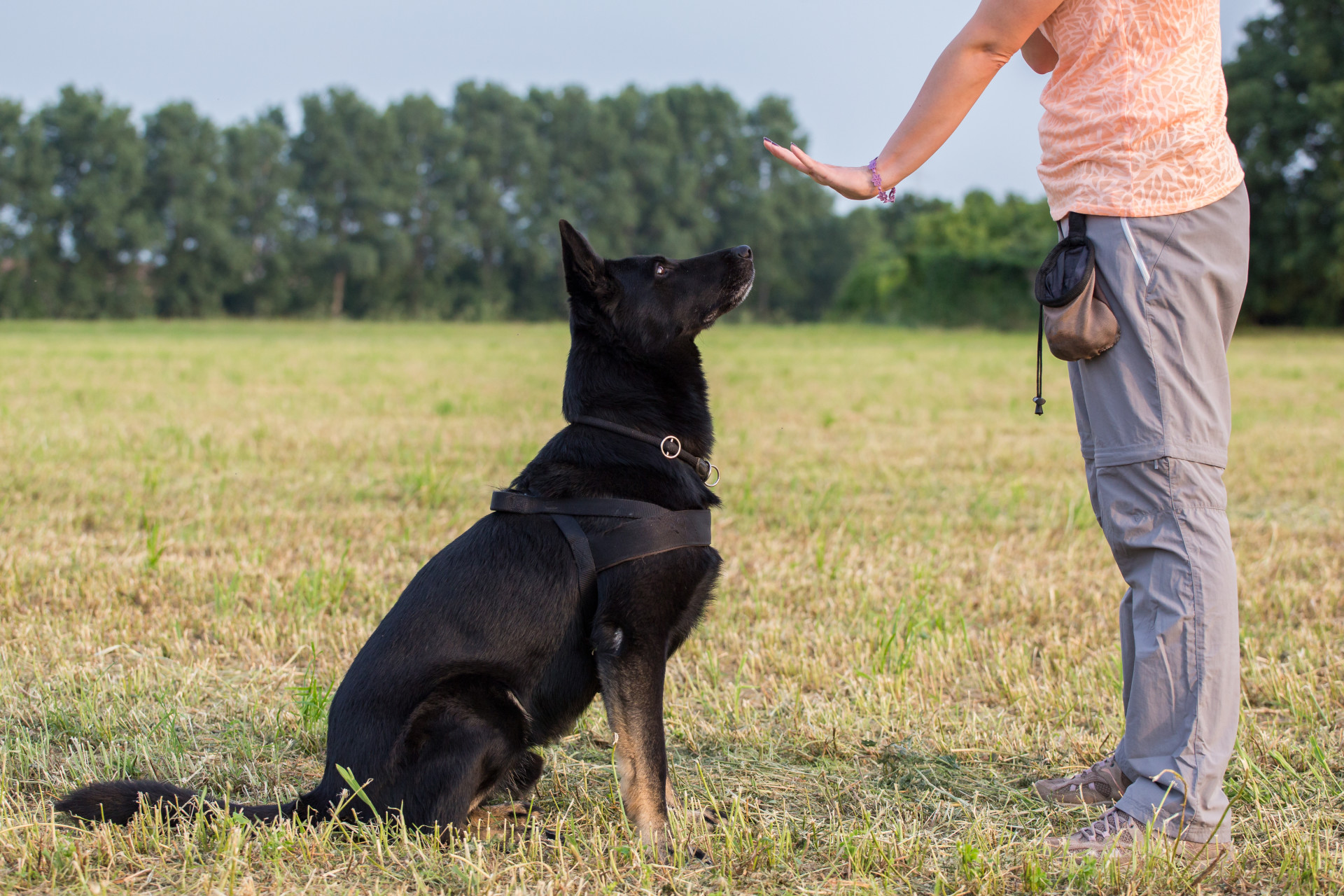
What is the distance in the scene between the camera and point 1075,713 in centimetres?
339

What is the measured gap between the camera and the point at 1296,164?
1389 inches

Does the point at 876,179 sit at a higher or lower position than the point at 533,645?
higher

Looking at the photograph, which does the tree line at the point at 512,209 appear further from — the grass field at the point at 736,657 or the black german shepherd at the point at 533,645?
the black german shepherd at the point at 533,645

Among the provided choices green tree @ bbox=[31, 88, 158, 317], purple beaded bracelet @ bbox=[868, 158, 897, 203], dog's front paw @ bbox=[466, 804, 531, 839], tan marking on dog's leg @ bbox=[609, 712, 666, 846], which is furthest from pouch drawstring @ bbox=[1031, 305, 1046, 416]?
green tree @ bbox=[31, 88, 158, 317]

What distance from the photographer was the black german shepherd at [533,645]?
2.41 meters

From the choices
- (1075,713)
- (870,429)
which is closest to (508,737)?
(1075,713)

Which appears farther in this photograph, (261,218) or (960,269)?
(261,218)

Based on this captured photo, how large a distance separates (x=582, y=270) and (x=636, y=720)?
1.24m

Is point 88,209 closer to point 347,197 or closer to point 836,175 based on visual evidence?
point 347,197

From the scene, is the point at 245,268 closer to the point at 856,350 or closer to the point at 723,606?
the point at 856,350

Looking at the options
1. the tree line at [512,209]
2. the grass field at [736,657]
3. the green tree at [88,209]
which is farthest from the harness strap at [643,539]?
the green tree at [88,209]

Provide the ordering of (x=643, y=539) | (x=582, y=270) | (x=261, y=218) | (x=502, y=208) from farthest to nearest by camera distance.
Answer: (x=502, y=208) < (x=261, y=218) < (x=582, y=270) < (x=643, y=539)

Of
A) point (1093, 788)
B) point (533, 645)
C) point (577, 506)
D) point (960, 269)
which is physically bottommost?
point (1093, 788)

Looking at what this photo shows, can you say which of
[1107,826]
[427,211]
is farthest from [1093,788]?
[427,211]
